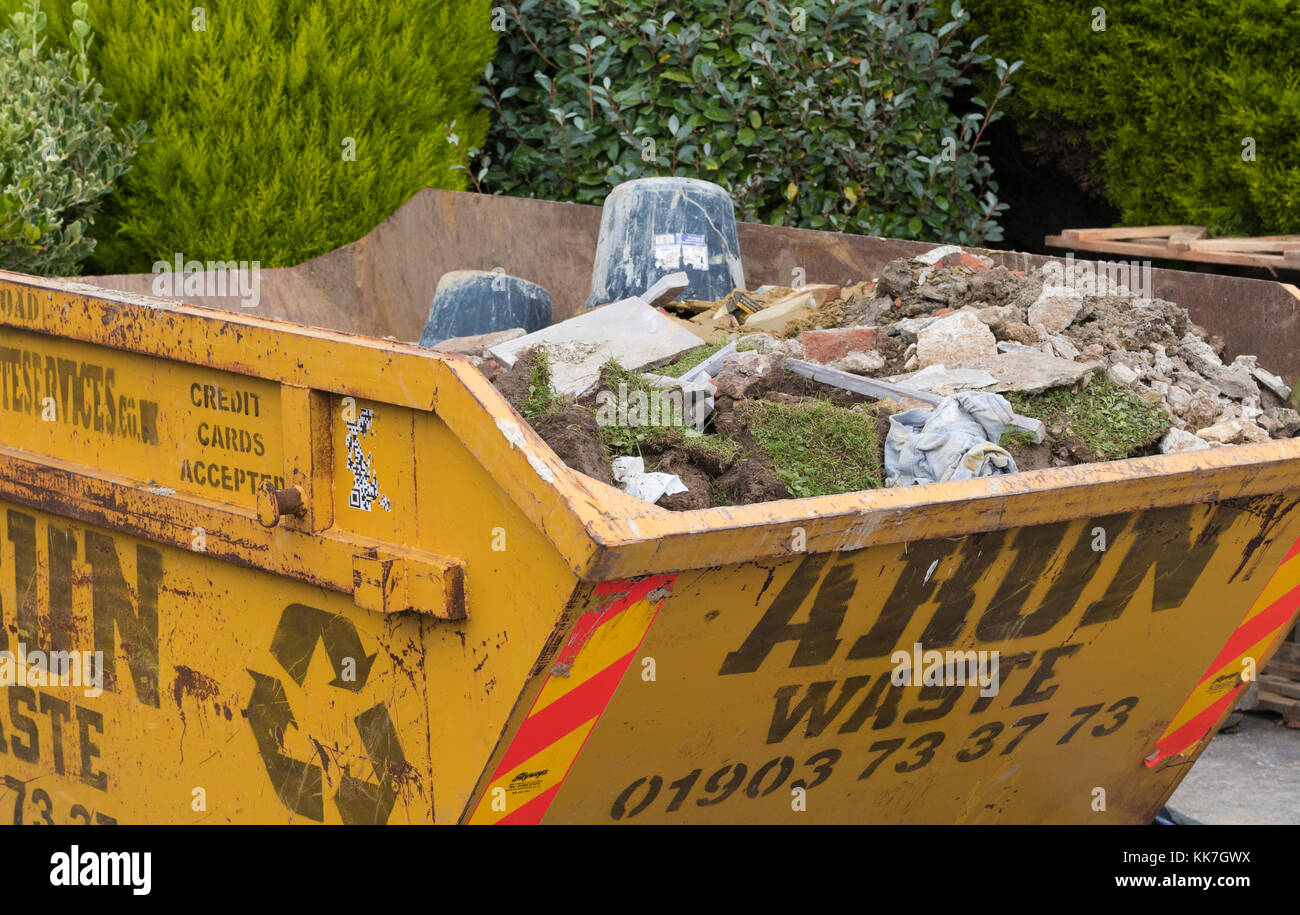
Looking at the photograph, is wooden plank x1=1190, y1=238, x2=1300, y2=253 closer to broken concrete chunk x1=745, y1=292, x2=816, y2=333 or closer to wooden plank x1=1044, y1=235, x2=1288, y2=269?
wooden plank x1=1044, y1=235, x2=1288, y2=269

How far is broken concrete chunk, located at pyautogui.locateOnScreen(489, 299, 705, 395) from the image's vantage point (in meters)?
3.27

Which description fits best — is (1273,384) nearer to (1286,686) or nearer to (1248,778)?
(1248,778)

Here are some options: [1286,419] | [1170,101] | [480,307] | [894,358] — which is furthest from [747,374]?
[1170,101]

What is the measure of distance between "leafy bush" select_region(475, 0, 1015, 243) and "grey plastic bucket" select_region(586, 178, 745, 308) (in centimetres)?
174

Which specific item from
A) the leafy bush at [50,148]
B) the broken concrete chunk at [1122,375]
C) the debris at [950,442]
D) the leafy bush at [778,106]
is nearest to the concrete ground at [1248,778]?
the broken concrete chunk at [1122,375]

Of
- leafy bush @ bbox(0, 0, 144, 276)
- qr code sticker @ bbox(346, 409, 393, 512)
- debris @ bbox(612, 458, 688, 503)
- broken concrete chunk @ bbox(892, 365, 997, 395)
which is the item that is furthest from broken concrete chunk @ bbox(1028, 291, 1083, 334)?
leafy bush @ bbox(0, 0, 144, 276)

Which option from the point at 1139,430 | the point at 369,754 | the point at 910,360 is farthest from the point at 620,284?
the point at 369,754

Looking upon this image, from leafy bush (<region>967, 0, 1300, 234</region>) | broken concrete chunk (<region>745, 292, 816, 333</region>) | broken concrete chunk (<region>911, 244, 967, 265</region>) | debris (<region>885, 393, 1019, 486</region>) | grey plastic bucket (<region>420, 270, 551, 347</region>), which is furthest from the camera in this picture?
leafy bush (<region>967, 0, 1300, 234</region>)

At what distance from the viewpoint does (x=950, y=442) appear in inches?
105

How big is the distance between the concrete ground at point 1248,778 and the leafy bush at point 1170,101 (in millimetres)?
1918

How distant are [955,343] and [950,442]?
24.5 inches

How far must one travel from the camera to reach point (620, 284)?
4.61m

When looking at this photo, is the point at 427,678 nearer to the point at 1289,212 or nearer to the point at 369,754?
the point at 369,754

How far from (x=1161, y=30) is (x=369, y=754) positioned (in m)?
4.64
